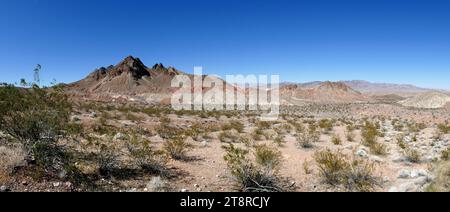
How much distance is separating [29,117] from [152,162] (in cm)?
301

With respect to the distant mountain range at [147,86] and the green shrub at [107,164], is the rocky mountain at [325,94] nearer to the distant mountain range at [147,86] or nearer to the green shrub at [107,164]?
the distant mountain range at [147,86]

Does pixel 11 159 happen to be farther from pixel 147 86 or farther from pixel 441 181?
pixel 147 86

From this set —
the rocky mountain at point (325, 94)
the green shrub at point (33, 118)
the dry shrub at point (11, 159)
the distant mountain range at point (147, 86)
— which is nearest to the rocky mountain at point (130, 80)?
the distant mountain range at point (147, 86)

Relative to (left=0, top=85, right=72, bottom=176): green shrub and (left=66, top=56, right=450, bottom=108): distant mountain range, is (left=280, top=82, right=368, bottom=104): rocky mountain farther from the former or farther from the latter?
(left=0, top=85, right=72, bottom=176): green shrub

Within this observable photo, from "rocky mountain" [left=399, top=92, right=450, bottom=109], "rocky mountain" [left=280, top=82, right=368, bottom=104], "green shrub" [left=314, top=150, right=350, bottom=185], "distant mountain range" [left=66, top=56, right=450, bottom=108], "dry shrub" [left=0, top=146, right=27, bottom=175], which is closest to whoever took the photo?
"dry shrub" [left=0, top=146, right=27, bottom=175]

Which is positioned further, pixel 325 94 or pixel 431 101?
pixel 325 94

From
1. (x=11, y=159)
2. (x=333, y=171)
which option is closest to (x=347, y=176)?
(x=333, y=171)

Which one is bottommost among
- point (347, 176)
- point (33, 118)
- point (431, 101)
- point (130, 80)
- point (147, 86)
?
point (347, 176)

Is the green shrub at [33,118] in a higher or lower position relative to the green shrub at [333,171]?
higher

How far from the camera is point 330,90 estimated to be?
101188mm

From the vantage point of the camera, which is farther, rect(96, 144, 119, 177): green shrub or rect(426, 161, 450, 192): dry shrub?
rect(96, 144, 119, 177): green shrub

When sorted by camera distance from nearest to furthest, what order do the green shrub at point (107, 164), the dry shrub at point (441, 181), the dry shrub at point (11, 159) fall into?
the dry shrub at point (441, 181) → the dry shrub at point (11, 159) → the green shrub at point (107, 164)

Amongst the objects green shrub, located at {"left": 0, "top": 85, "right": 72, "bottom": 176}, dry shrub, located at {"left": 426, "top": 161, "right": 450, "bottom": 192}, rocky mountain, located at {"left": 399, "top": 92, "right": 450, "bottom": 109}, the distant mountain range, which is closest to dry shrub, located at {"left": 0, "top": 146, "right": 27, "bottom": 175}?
green shrub, located at {"left": 0, "top": 85, "right": 72, "bottom": 176}
